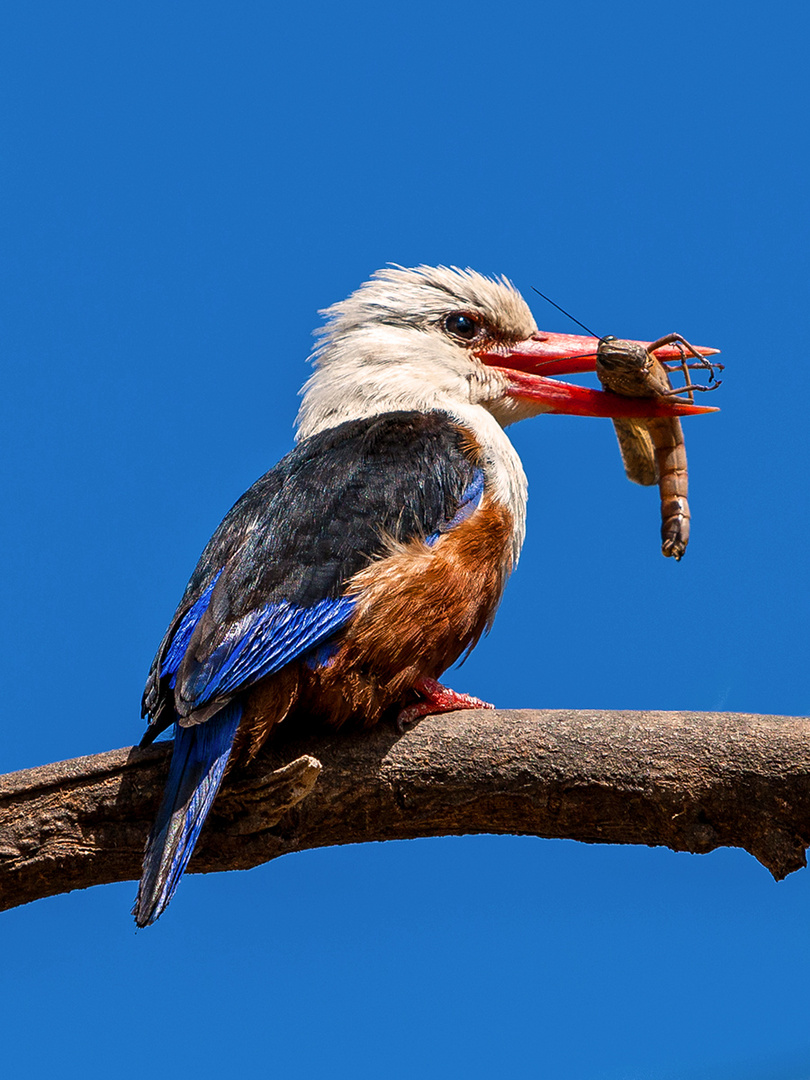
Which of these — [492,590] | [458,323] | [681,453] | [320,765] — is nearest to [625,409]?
[681,453]

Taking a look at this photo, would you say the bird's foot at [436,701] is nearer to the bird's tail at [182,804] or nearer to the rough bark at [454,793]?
the rough bark at [454,793]

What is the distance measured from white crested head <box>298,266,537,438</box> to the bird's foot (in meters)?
1.19

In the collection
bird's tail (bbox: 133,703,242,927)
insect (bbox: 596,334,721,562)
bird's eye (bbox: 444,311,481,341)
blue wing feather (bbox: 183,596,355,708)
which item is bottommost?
bird's tail (bbox: 133,703,242,927)

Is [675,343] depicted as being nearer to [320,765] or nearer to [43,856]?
[320,765]

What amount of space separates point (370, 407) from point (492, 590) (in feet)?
3.16

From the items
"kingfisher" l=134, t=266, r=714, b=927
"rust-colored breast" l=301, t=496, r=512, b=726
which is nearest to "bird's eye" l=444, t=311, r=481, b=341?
"kingfisher" l=134, t=266, r=714, b=927

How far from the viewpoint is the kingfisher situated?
11.6ft

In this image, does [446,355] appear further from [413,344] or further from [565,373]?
[565,373]

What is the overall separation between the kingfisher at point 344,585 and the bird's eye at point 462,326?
0.26 m

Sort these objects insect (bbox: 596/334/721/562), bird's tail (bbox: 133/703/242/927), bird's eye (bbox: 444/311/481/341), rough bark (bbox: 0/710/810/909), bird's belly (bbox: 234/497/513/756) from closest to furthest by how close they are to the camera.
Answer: bird's tail (bbox: 133/703/242/927)
rough bark (bbox: 0/710/810/909)
bird's belly (bbox: 234/497/513/756)
insect (bbox: 596/334/721/562)
bird's eye (bbox: 444/311/481/341)

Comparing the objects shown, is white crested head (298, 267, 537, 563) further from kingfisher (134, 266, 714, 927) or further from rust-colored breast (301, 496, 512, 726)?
rust-colored breast (301, 496, 512, 726)

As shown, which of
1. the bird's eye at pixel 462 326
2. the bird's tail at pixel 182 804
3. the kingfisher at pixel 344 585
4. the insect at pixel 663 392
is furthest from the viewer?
the bird's eye at pixel 462 326

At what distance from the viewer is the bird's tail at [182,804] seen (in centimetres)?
330

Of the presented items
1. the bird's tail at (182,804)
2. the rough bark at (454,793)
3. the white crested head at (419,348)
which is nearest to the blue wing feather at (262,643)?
the bird's tail at (182,804)
